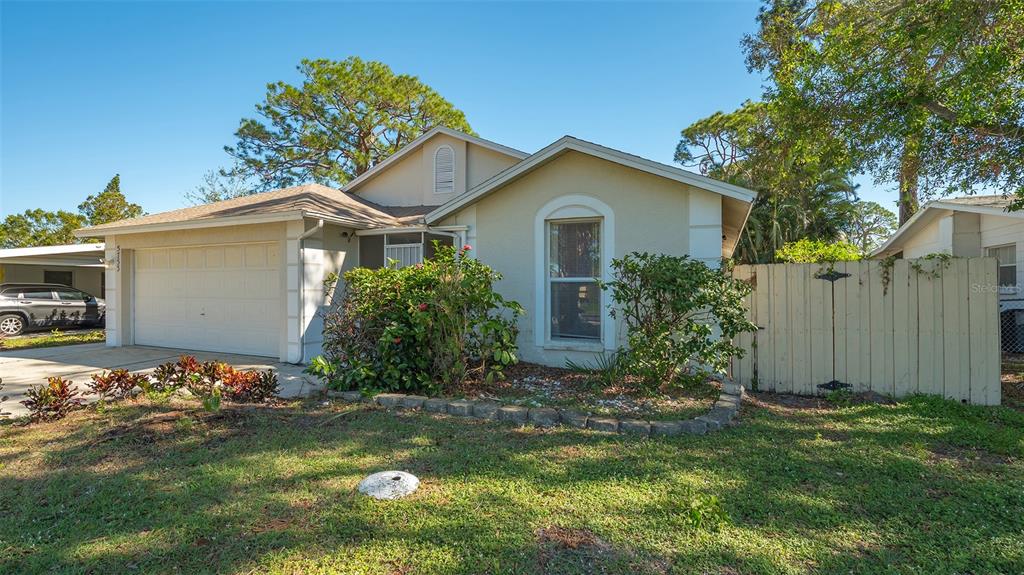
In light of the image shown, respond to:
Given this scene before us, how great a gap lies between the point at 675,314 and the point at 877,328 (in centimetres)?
260

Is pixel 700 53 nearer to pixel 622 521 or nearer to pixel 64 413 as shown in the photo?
pixel 622 521

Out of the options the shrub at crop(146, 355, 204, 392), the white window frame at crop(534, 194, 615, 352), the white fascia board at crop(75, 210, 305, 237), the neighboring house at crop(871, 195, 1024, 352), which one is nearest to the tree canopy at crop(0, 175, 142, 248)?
the white fascia board at crop(75, 210, 305, 237)

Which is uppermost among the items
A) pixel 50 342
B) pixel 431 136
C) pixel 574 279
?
pixel 431 136

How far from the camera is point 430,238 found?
9734 millimetres

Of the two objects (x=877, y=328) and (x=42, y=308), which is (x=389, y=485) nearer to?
(x=877, y=328)

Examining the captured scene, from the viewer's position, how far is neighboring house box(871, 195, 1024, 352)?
964 centimetres

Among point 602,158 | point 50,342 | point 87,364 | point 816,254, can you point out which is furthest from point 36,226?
point 816,254

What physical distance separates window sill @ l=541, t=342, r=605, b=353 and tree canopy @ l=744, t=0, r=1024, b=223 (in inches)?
189

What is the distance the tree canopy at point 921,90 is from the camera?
594 cm

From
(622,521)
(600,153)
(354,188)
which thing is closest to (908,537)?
(622,521)

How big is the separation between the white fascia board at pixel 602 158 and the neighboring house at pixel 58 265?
584 inches

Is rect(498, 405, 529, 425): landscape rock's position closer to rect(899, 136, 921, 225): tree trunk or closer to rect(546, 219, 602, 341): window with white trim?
rect(546, 219, 602, 341): window with white trim

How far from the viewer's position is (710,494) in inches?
130

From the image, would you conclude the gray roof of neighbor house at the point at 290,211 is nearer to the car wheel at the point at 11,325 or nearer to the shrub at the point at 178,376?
the shrub at the point at 178,376
